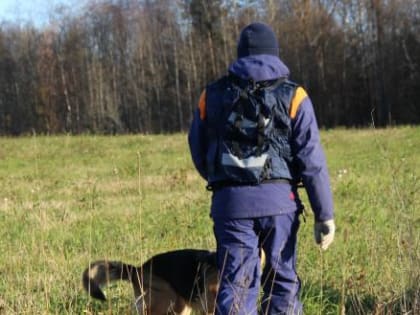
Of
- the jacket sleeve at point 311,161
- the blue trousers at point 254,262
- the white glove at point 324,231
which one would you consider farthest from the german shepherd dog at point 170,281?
the jacket sleeve at point 311,161

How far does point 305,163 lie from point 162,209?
17.2 feet

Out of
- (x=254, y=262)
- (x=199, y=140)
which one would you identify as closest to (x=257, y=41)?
(x=199, y=140)

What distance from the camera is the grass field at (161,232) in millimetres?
4035

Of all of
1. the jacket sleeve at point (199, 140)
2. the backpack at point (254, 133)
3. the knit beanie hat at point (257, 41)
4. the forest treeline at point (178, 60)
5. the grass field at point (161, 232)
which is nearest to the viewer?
the backpack at point (254, 133)

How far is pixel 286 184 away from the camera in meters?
3.23

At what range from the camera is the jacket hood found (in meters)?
3.20

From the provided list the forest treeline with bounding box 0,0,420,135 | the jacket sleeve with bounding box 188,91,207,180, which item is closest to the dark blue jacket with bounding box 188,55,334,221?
the jacket sleeve with bounding box 188,91,207,180

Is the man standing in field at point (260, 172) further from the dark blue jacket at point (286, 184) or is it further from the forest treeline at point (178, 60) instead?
the forest treeline at point (178, 60)

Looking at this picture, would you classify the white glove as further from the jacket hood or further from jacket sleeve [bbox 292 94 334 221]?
the jacket hood

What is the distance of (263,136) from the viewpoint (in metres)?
3.15

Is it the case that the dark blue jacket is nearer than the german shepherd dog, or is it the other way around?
the dark blue jacket

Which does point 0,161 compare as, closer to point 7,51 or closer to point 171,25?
point 171,25

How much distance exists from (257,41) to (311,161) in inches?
29.0

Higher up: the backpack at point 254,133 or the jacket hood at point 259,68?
the jacket hood at point 259,68
